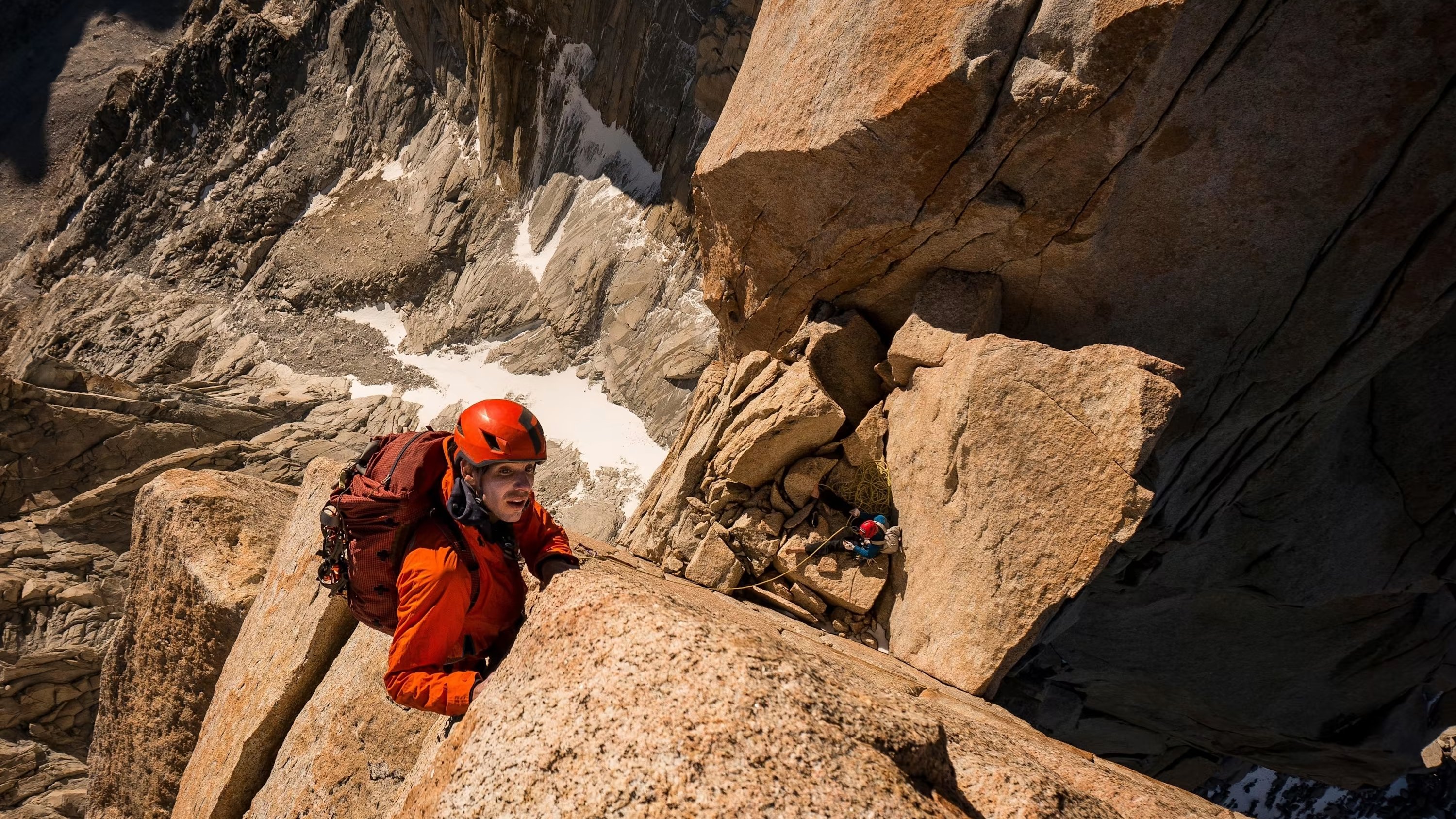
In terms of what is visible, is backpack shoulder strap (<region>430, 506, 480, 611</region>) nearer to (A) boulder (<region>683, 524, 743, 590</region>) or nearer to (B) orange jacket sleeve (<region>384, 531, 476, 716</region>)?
(B) orange jacket sleeve (<region>384, 531, 476, 716</region>)

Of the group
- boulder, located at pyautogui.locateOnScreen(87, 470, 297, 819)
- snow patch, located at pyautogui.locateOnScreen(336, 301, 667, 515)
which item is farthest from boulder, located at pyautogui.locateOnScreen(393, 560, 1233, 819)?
snow patch, located at pyautogui.locateOnScreen(336, 301, 667, 515)

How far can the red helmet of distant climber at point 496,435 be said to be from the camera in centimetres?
465

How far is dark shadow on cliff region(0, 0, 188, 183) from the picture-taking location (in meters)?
55.2

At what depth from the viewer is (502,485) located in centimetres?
474

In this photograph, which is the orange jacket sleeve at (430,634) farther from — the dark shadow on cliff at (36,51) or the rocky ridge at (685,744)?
the dark shadow on cliff at (36,51)

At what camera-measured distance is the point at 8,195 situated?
5306 cm

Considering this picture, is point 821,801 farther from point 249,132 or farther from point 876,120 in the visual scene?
point 249,132

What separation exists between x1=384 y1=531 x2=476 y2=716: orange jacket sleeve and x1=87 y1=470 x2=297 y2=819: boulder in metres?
5.44

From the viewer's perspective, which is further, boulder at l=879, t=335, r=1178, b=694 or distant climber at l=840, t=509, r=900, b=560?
distant climber at l=840, t=509, r=900, b=560

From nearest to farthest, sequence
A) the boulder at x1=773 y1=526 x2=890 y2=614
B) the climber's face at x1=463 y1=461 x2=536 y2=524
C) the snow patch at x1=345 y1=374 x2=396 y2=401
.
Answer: the climber's face at x1=463 y1=461 x2=536 y2=524
the boulder at x1=773 y1=526 x2=890 y2=614
the snow patch at x1=345 y1=374 x2=396 y2=401

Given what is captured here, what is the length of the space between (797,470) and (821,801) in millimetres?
6932

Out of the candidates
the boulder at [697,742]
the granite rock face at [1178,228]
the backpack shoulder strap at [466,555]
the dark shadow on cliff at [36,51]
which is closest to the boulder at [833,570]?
the granite rock face at [1178,228]

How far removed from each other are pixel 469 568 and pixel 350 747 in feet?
8.75

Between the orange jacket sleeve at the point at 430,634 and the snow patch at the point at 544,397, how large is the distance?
2182 cm
